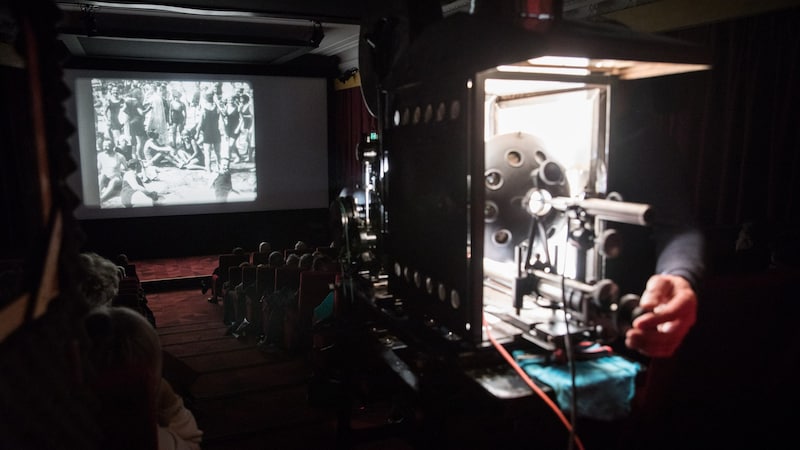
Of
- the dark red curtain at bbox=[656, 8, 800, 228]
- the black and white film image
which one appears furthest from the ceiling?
the black and white film image

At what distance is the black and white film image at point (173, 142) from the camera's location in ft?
27.0

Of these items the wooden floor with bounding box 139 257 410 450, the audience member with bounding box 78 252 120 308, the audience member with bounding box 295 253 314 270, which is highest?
the audience member with bounding box 78 252 120 308

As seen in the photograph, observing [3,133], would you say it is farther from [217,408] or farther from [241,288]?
[217,408]

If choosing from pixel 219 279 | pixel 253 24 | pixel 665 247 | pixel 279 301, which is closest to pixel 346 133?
pixel 253 24

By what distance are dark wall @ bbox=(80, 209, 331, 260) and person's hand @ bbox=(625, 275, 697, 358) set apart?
8.24 m

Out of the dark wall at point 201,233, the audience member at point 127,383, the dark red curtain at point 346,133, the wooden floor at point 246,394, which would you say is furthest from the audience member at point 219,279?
the audience member at point 127,383

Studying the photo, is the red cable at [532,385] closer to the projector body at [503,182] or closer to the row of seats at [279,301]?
the projector body at [503,182]

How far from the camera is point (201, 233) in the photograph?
907 centimetres

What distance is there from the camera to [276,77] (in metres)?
9.09

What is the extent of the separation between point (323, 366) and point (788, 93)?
8.80ft

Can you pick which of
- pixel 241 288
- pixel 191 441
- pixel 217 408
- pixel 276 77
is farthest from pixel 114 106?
pixel 191 441

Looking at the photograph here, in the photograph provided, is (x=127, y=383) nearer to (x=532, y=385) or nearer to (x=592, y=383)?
(x=532, y=385)

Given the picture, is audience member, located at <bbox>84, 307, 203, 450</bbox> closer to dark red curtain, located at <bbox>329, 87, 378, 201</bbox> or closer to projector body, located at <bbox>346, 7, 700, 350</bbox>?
projector body, located at <bbox>346, 7, 700, 350</bbox>

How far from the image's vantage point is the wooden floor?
3.01 m
